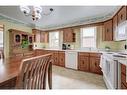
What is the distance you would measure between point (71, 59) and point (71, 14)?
191 centimetres

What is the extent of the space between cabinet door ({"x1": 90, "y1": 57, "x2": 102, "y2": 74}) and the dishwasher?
0.70 m

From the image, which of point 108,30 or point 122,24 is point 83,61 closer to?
point 108,30

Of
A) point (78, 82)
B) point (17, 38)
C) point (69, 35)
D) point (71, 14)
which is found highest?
point (71, 14)

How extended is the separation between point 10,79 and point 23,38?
14.6 ft

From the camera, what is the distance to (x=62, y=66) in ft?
16.7

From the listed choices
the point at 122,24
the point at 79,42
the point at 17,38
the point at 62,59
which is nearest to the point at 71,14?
the point at 79,42

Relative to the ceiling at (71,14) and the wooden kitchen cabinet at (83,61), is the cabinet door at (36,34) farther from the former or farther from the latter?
the wooden kitchen cabinet at (83,61)

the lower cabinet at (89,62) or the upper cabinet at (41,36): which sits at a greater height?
the upper cabinet at (41,36)

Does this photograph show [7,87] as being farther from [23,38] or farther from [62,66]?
[23,38]

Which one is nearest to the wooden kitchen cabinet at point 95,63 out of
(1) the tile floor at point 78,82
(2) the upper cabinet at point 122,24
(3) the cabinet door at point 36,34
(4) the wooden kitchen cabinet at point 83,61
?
(4) the wooden kitchen cabinet at point 83,61

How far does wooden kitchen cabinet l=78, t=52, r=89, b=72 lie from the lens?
13.5 feet

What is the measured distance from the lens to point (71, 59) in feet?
15.2

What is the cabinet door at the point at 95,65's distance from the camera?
149 inches

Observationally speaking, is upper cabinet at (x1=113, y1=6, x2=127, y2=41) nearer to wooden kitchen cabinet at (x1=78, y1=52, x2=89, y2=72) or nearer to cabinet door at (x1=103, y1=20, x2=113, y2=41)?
cabinet door at (x1=103, y1=20, x2=113, y2=41)
